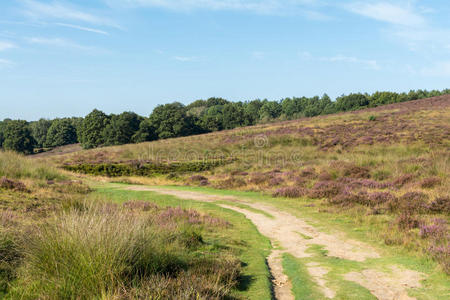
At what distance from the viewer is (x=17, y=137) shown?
8444 centimetres

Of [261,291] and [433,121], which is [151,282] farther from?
[433,121]

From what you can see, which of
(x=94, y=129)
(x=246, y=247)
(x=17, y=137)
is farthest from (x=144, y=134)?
(x=246, y=247)

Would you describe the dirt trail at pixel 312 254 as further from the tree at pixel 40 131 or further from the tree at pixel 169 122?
the tree at pixel 40 131

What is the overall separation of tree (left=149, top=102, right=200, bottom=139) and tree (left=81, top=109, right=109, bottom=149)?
11813 mm

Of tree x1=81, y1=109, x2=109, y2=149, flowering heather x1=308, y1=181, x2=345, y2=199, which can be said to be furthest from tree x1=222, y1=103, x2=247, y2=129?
flowering heather x1=308, y1=181, x2=345, y2=199

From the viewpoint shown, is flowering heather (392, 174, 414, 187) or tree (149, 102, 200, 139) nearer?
flowering heather (392, 174, 414, 187)

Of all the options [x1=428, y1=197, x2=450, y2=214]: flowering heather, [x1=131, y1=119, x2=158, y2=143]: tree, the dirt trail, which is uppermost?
[x1=131, y1=119, x2=158, y2=143]: tree

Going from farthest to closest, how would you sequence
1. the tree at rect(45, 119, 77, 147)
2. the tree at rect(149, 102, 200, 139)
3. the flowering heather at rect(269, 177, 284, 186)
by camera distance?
1. the tree at rect(45, 119, 77, 147)
2. the tree at rect(149, 102, 200, 139)
3. the flowering heather at rect(269, 177, 284, 186)

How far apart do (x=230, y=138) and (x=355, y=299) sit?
170 feet

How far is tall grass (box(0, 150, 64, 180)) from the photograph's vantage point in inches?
794

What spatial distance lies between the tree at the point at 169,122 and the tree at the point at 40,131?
4131 centimetres

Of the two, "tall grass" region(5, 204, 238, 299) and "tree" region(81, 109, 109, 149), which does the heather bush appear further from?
"tree" region(81, 109, 109, 149)

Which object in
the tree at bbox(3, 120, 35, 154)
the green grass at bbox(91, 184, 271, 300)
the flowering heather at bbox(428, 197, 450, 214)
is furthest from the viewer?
the tree at bbox(3, 120, 35, 154)

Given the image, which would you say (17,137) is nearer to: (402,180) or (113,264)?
(402,180)
